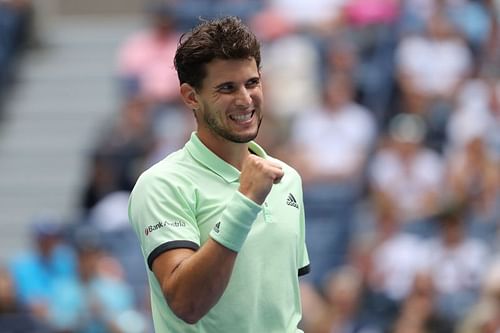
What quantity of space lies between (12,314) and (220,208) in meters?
6.14

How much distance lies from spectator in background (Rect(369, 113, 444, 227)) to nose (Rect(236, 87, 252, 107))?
600cm

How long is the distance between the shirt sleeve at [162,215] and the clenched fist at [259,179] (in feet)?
0.76

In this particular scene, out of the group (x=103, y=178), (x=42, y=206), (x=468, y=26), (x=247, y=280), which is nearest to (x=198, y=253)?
(x=247, y=280)

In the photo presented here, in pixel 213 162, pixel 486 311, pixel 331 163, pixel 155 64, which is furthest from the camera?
pixel 155 64

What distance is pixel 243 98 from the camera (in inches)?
152

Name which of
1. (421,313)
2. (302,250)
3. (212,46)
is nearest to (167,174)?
(212,46)

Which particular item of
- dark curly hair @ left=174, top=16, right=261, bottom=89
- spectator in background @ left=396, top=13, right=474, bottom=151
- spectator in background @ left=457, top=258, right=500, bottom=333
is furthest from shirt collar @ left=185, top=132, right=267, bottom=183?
spectator in background @ left=396, top=13, right=474, bottom=151

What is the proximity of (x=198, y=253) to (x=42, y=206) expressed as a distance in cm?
920

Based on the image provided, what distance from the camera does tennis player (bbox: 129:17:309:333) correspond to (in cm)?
368

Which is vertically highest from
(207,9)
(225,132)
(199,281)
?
(225,132)

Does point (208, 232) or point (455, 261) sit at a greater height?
point (208, 232)

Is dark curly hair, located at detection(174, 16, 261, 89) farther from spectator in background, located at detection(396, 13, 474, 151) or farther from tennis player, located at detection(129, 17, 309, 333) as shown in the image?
spectator in background, located at detection(396, 13, 474, 151)

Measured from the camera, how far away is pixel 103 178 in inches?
440

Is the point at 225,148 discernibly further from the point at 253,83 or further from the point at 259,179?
the point at 259,179
